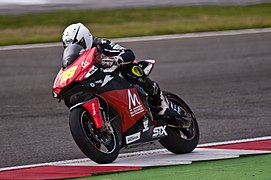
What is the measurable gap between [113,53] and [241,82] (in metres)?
5.17

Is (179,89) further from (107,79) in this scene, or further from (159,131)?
(107,79)

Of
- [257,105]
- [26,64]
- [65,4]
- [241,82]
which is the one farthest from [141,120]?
[65,4]

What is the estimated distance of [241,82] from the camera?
42.6ft

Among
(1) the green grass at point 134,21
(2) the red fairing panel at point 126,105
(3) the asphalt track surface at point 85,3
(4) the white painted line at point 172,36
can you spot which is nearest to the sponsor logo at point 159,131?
(2) the red fairing panel at point 126,105

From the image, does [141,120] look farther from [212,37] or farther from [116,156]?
[212,37]

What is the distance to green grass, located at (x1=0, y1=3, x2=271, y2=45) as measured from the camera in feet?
53.8

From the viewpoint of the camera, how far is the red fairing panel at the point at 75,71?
7.59 m

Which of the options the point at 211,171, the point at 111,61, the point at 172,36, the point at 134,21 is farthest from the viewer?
the point at 134,21

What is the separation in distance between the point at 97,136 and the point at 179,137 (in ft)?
3.65

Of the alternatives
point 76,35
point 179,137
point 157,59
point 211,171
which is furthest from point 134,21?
point 211,171

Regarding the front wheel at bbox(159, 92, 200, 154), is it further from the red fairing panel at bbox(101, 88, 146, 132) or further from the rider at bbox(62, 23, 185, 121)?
the red fairing panel at bbox(101, 88, 146, 132)

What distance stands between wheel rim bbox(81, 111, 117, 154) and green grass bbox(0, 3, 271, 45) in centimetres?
794

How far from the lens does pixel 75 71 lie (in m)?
7.63

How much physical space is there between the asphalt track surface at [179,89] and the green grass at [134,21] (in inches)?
32.8
